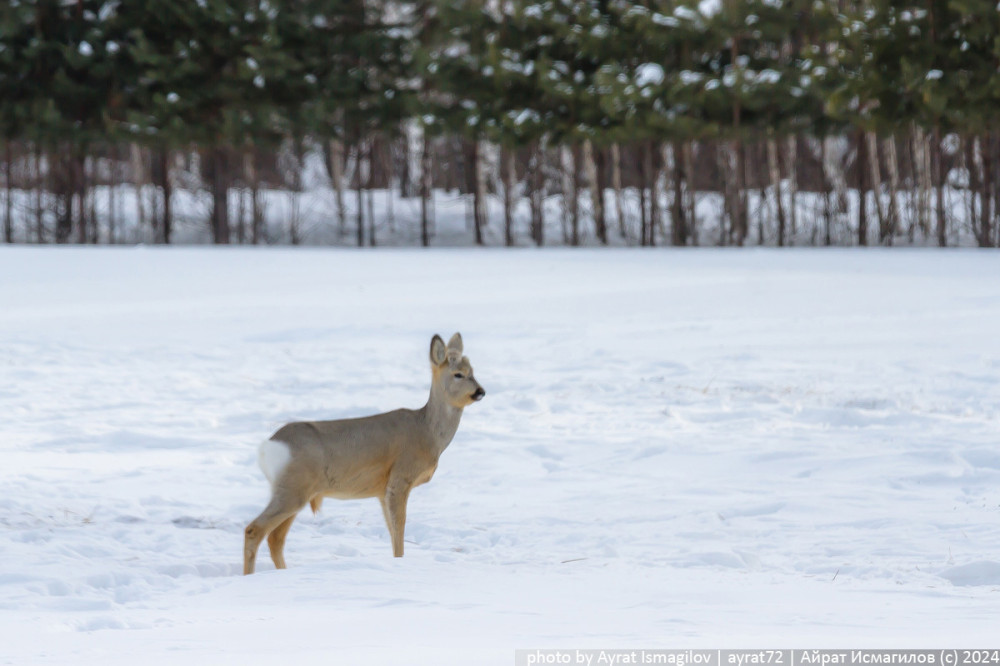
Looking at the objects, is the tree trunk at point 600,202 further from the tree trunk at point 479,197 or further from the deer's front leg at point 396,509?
the deer's front leg at point 396,509

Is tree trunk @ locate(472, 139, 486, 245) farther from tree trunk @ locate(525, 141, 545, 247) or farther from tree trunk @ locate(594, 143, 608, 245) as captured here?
tree trunk @ locate(594, 143, 608, 245)

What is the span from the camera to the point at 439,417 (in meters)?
6.30

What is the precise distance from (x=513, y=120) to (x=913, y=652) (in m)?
26.0

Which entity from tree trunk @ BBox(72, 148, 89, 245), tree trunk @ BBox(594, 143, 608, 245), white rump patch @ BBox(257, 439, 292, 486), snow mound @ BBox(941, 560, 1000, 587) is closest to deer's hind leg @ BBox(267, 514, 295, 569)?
white rump patch @ BBox(257, 439, 292, 486)

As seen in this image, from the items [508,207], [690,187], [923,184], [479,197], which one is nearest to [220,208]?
[479,197]

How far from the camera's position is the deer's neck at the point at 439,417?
6.30 meters

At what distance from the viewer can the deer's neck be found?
248 inches

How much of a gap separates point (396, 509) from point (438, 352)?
754mm

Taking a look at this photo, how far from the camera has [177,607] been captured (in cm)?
524

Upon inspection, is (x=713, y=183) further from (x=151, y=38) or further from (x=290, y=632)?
(x=290, y=632)

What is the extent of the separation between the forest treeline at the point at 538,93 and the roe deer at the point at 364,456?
67.0ft

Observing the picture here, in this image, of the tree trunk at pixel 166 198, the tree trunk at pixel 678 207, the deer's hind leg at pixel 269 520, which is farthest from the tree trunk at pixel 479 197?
the deer's hind leg at pixel 269 520

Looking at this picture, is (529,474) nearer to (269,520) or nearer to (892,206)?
(269,520)

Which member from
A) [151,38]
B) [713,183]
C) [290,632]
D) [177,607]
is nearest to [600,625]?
[290,632]
